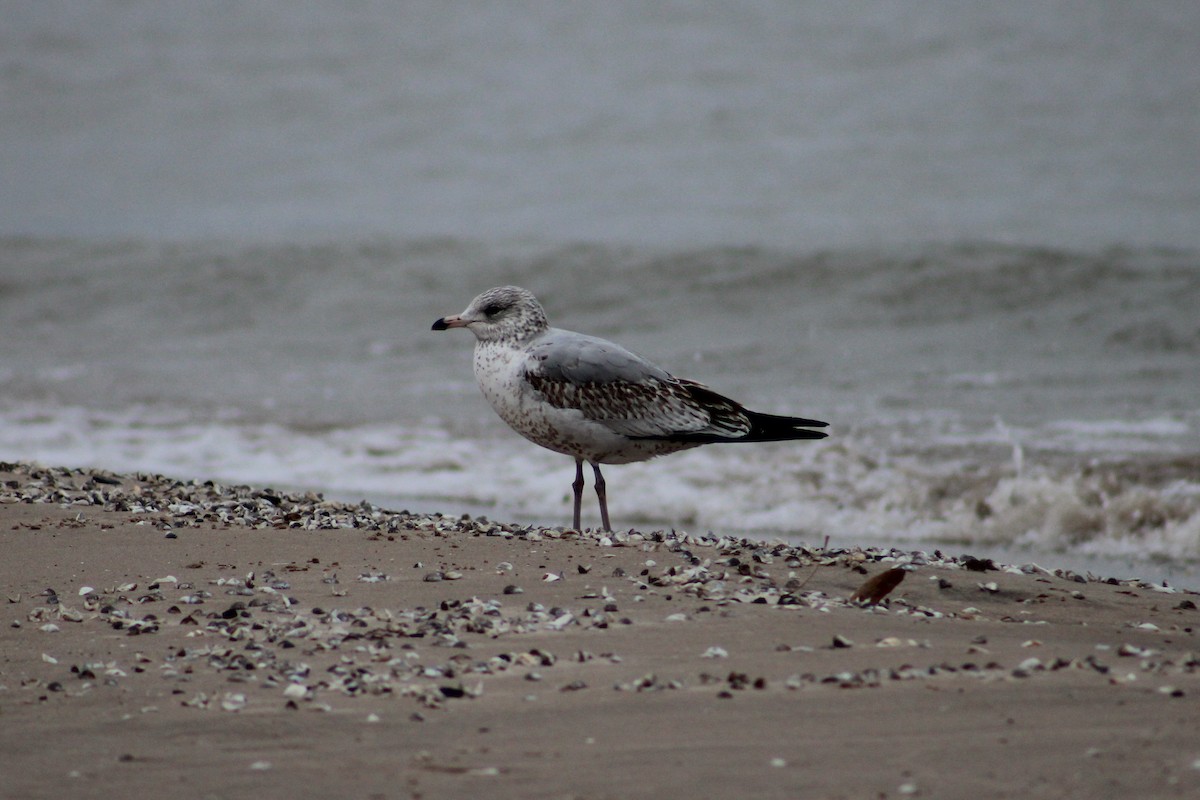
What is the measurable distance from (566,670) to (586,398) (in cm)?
238

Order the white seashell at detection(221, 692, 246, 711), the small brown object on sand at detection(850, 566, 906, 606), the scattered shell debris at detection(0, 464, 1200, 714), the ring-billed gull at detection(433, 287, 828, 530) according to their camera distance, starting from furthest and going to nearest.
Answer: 1. the ring-billed gull at detection(433, 287, 828, 530)
2. the small brown object on sand at detection(850, 566, 906, 606)
3. the scattered shell debris at detection(0, 464, 1200, 714)
4. the white seashell at detection(221, 692, 246, 711)

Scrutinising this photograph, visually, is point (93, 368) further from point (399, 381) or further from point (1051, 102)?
point (1051, 102)

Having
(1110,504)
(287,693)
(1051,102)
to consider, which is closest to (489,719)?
(287,693)

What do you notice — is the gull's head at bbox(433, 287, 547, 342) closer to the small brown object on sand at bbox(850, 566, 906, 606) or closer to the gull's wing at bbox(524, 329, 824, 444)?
the gull's wing at bbox(524, 329, 824, 444)

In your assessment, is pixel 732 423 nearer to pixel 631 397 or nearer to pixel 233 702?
pixel 631 397

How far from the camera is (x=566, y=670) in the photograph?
12.0ft

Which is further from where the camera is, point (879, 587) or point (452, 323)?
point (452, 323)

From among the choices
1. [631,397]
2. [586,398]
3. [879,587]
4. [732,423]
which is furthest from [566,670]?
[732,423]

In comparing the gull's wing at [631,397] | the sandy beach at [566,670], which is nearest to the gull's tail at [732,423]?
the gull's wing at [631,397]

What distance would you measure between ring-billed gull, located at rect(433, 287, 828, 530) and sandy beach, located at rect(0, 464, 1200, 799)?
0.67 m

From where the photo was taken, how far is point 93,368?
A: 14.2 metres

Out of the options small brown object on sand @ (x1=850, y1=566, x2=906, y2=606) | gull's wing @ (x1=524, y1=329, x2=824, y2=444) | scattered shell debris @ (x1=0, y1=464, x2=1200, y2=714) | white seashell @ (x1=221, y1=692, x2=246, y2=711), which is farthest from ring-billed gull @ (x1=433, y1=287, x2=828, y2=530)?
white seashell @ (x1=221, y1=692, x2=246, y2=711)

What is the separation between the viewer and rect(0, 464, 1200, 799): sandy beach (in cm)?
297

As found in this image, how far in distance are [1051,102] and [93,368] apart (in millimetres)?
16701
